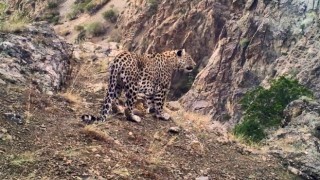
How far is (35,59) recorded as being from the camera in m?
13.5

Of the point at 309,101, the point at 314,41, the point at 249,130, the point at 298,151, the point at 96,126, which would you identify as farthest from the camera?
the point at 314,41

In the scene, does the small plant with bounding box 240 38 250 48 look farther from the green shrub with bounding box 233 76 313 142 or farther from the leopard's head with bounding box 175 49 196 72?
the leopard's head with bounding box 175 49 196 72

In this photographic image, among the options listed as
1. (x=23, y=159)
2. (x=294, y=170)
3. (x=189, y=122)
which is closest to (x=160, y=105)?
(x=189, y=122)

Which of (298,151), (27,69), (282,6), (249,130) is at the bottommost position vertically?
(249,130)

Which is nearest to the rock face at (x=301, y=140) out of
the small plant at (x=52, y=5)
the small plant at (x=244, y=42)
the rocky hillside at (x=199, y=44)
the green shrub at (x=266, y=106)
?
the rocky hillside at (x=199, y=44)

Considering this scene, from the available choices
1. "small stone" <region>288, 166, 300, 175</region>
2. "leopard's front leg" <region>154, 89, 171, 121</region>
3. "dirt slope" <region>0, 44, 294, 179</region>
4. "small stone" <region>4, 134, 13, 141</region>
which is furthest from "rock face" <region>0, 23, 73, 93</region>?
"small stone" <region>288, 166, 300, 175</region>

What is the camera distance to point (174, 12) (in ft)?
137

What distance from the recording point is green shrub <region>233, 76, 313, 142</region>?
63.5ft

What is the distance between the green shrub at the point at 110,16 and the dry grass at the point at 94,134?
1440 inches

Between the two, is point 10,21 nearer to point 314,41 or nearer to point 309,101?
point 309,101

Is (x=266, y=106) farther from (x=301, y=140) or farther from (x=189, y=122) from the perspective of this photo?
(x=301, y=140)

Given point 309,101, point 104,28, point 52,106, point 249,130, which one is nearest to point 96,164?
point 52,106

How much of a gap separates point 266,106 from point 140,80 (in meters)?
8.97

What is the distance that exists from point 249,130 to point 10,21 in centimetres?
877
